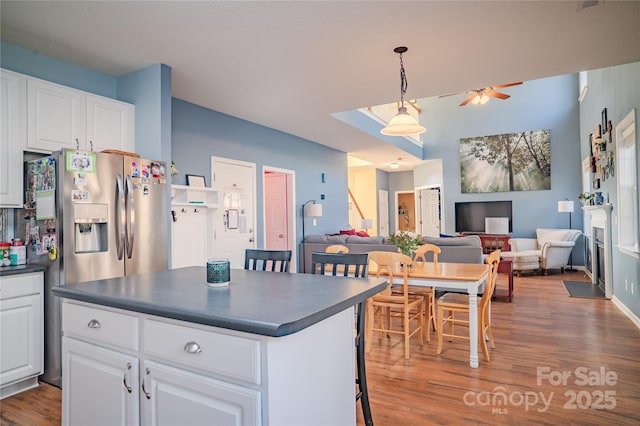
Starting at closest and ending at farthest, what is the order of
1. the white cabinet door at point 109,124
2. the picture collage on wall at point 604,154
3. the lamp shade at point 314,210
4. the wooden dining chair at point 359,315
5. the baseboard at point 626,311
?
the wooden dining chair at point 359,315
the white cabinet door at point 109,124
the baseboard at point 626,311
the picture collage on wall at point 604,154
the lamp shade at point 314,210

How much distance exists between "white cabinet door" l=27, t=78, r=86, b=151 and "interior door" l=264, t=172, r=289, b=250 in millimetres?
3845

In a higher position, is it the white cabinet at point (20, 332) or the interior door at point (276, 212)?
the interior door at point (276, 212)

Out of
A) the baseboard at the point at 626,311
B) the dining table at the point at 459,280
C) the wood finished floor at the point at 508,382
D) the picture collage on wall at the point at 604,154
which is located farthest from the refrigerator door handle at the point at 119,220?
the picture collage on wall at the point at 604,154

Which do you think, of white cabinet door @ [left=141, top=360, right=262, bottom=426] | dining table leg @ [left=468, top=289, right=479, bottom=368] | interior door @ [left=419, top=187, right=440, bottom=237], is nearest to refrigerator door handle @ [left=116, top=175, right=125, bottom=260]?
white cabinet door @ [left=141, top=360, right=262, bottom=426]

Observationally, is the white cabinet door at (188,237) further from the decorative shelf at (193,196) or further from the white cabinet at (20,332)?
the white cabinet at (20,332)

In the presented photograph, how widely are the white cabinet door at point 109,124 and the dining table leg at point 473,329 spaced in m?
3.38

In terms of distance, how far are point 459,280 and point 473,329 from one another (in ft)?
1.34

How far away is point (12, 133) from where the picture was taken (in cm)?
287

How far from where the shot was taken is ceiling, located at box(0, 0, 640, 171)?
271 cm

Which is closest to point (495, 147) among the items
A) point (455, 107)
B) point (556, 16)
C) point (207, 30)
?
point (455, 107)

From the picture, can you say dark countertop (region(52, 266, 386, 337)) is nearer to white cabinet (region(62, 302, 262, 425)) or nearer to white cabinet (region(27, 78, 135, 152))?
white cabinet (region(62, 302, 262, 425))

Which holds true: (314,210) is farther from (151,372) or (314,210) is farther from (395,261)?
(151,372)

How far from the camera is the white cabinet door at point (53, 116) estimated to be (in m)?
2.99

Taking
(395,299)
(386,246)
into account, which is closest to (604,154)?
(386,246)
